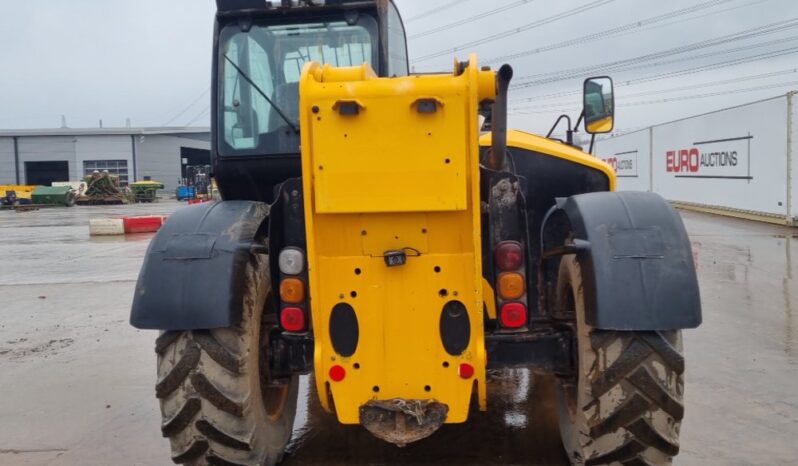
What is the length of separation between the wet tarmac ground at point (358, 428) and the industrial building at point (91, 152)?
51063 millimetres

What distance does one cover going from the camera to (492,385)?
17.8ft

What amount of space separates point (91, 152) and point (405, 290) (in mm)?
60741

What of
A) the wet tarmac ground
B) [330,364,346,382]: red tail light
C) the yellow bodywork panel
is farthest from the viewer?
the wet tarmac ground

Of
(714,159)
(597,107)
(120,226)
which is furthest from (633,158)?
(597,107)

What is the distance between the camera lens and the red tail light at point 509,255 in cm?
314

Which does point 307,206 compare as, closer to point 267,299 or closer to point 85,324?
point 267,299

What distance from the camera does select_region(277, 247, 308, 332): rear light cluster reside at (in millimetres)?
3213

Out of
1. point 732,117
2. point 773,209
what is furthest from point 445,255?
point 732,117

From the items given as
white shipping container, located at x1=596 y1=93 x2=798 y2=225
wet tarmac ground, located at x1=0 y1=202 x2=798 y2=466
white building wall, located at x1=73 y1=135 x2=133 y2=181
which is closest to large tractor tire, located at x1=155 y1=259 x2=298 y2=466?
wet tarmac ground, located at x1=0 y1=202 x2=798 y2=466

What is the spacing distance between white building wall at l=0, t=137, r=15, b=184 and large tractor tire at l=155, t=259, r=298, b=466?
6232 centimetres

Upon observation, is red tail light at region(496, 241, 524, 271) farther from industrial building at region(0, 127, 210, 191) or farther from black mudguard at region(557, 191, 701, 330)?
industrial building at region(0, 127, 210, 191)

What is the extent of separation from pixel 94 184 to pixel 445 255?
4431 cm

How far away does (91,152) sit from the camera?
57719 mm

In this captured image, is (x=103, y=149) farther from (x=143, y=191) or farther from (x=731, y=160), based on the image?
(x=731, y=160)
